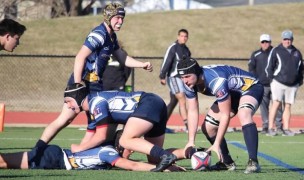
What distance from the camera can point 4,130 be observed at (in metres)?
18.2

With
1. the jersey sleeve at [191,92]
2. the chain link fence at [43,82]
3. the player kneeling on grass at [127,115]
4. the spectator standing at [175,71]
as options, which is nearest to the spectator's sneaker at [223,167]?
the player kneeling on grass at [127,115]

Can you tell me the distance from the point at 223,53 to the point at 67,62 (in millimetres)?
7203

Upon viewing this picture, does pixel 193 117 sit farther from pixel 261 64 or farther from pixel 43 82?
pixel 43 82

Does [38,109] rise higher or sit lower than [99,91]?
lower

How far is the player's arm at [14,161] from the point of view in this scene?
10.1 m

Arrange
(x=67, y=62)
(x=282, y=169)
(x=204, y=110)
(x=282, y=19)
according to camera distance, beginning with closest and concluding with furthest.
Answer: (x=282, y=169) → (x=204, y=110) → (x=67, y=62) → (x=282, y=19)

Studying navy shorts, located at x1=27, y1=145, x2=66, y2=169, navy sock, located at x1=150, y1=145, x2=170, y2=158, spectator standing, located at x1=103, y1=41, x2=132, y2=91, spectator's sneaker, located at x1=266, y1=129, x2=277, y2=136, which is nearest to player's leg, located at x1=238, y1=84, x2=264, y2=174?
navy sock, located at x1=150, y1=145, x2=170, y2=158

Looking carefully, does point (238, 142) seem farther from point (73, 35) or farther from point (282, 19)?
point (282, 19)

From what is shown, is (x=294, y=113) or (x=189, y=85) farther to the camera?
(x=294, y=113)

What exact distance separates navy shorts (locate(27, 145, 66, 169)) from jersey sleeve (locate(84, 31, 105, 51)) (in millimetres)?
1471

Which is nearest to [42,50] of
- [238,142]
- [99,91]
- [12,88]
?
[12,88]

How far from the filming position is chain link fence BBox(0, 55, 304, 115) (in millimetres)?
29003

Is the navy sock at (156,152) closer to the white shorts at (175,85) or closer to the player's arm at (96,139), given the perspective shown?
the player's arm at (96,139)

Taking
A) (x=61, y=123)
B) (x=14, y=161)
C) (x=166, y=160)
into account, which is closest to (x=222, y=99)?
(x=166, y=160)
